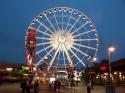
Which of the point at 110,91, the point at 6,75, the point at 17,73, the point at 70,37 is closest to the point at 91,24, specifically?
the point at 70,37

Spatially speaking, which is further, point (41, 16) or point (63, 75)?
point (63, 75)

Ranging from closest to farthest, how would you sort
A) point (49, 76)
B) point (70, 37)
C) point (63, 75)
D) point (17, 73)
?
point (70, 37)
point (49, 76)
point (63, 75)
point (17, 73)

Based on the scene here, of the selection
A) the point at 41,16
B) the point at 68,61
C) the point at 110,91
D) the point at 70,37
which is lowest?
the point at 110,91

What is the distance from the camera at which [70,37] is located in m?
62.3

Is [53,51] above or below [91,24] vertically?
below

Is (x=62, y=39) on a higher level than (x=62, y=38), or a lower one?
lower

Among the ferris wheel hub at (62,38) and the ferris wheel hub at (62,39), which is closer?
the ferris wheel hub at (62,38)

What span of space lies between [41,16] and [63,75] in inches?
1303

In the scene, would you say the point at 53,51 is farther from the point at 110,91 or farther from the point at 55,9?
the point at 110,91

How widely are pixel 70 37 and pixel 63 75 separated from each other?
34282 millimetres

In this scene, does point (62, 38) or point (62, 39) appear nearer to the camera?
point (62, 39)

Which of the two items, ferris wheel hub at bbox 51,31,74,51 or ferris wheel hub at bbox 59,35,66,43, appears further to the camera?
ferris wheel hub at bbox 51,31,74,51

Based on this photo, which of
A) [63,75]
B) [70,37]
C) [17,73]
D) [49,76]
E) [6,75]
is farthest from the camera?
[17,73]

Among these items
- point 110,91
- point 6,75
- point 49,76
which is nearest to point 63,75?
point 49,76
